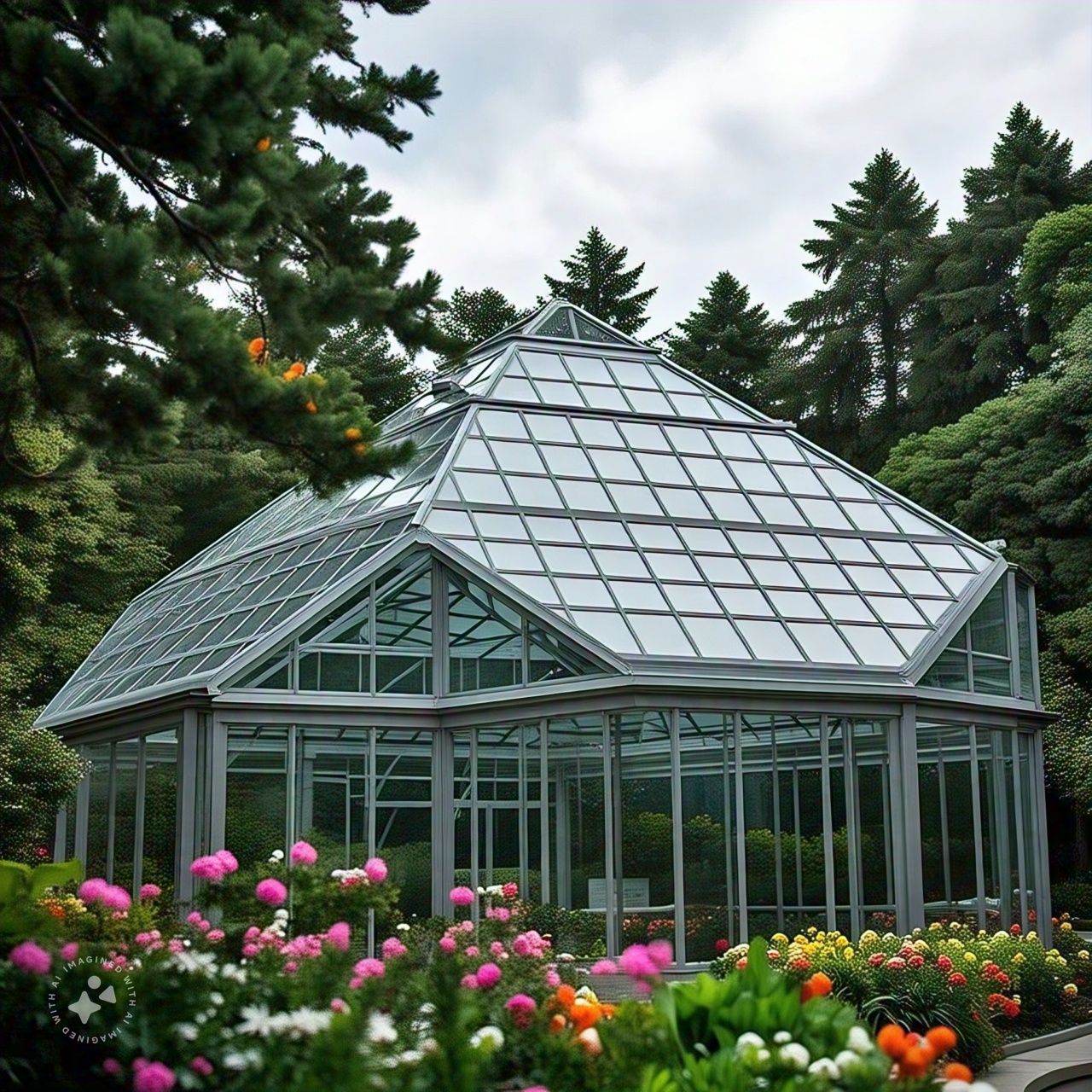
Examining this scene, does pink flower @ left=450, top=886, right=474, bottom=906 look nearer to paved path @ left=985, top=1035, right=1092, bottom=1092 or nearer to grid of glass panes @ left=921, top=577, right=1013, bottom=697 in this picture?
paved path @ left=985, top=1035, right=1092, bottom=1092

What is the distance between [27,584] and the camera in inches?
1133

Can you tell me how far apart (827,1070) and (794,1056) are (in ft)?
0.73

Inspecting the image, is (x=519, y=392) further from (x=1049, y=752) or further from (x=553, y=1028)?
(x=553, y=1028)

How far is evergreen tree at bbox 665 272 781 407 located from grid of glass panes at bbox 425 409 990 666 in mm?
29495

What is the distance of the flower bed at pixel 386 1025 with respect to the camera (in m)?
5.35

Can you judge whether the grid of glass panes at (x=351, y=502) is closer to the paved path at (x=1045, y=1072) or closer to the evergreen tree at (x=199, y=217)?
the evergreen tree at (x=199, y=217)

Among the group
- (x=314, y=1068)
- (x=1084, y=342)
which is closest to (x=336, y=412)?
(x=314, y=1068)

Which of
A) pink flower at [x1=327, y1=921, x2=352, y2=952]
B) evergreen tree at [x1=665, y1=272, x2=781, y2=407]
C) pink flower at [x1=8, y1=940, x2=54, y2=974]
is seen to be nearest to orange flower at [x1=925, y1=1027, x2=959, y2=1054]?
pink flower at [x1=327, y1=921, x2=352, y2=952]

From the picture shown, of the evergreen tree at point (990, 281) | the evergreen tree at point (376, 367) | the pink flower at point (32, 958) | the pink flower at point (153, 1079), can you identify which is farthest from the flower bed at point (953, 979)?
the evergreen tree at point (990, 281)

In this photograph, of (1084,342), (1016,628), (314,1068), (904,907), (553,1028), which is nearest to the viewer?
(314,1068)

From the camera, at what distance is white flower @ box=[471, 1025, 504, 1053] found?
603cm

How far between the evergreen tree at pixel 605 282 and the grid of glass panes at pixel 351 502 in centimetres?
2778

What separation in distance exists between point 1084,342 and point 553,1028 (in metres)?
30.8

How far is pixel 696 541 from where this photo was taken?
20.0 meters
